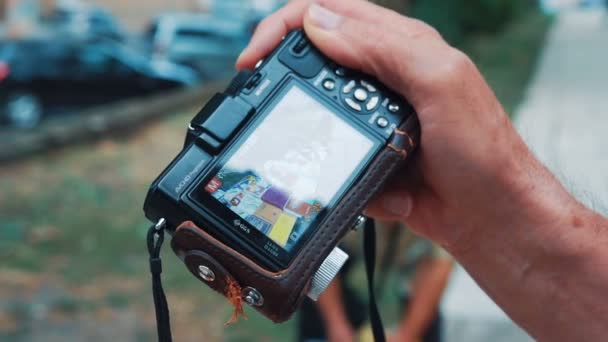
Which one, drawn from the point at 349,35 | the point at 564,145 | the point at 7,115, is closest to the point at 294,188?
the point at 349,35

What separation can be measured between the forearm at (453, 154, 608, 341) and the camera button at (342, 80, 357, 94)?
251mm

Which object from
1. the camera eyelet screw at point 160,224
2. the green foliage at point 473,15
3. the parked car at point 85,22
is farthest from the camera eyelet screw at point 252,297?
the green foliage at point 473,15

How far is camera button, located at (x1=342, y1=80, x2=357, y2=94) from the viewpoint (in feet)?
3.46

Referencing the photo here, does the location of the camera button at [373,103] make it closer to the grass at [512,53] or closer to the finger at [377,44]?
the finger at [377,44]

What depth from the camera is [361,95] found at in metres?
1.06

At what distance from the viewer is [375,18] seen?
103 cm

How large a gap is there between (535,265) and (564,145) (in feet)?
11.4

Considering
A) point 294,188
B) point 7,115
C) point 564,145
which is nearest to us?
point 294,188

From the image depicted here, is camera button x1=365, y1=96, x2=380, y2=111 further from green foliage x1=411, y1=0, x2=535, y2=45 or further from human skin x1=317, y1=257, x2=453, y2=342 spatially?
green foliage x1=411, y1=0, x2=535, y2=45

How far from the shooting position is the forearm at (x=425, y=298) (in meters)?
2.55

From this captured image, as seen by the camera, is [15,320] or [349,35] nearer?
[349,35]

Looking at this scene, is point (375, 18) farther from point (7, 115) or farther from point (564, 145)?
point (7, 115)

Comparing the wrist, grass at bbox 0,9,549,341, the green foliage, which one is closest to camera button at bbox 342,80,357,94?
the wrist

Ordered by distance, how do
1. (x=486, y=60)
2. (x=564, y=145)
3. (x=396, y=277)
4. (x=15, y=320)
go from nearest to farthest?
(x=396, y=277)
(x=15, y=320)
(x=564, y=145)
(x=486, y=60)
